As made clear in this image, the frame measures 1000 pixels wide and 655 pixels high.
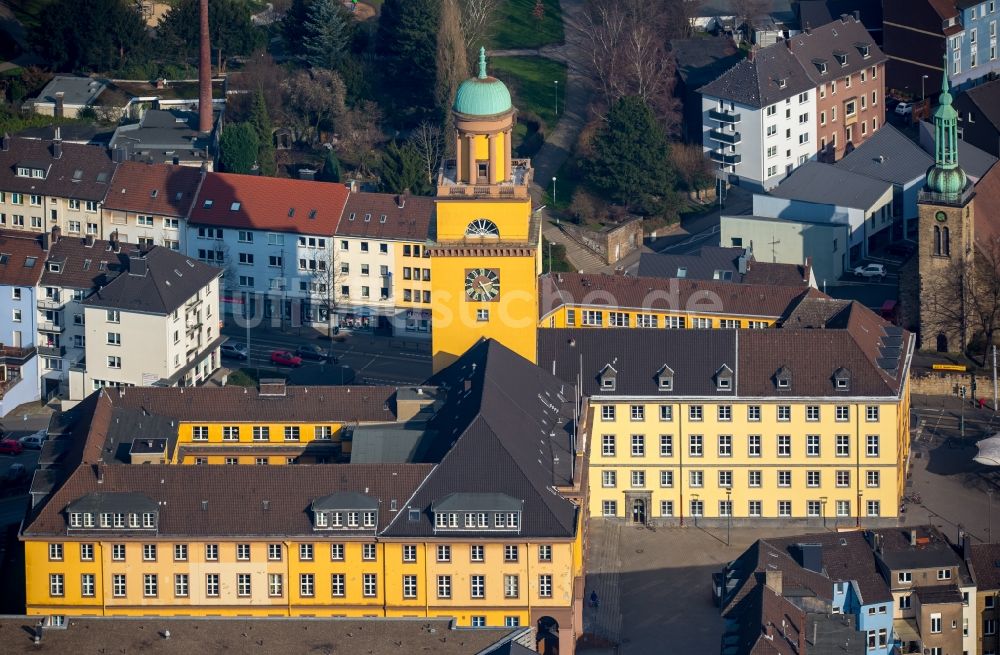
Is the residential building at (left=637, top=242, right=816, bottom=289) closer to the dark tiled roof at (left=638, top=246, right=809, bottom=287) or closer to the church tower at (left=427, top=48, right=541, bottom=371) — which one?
the dark tiled roof at (left=638, top=246, right=809, bottom=287)

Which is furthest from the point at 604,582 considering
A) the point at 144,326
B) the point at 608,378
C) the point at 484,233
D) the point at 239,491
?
the point at 144,326

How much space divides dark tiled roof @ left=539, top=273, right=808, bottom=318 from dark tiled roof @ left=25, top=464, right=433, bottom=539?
3435cm

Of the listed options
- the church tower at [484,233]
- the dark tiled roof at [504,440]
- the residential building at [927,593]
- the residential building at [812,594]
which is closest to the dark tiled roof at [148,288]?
the church tower at [484,233]

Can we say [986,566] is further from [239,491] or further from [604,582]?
[239,491]

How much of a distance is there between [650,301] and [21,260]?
40.4 m

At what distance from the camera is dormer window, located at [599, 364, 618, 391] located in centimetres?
17138

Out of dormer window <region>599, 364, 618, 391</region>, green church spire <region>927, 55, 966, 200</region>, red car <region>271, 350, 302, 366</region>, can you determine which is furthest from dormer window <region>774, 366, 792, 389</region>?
red car <region>271, 350, 302, 366</region>

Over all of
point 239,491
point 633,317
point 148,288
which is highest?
point 148,288

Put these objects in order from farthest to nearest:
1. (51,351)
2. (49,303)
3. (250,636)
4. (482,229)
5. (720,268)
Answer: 1. (720,268)
2. (49,303)
3. (51,351)
4. (482,229)
5. (250,636)

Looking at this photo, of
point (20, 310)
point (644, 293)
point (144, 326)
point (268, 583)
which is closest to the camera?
point (268, 583)

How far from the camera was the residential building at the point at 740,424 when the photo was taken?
17088 cm

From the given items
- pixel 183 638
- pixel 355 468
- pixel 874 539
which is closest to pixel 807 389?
pixel 874 539

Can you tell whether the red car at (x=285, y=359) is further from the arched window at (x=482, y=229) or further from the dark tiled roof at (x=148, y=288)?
the arched window at (x=482, y=229)

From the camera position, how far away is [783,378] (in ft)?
559
